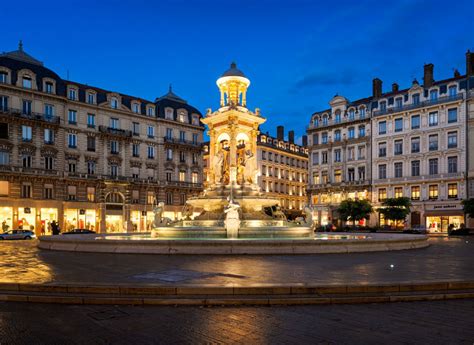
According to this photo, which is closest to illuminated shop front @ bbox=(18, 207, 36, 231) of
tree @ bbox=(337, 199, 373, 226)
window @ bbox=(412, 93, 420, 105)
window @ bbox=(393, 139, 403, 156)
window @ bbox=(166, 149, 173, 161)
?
window @ bbox=(166, 149, 173, 161)

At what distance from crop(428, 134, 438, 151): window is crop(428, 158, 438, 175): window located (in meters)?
1.47

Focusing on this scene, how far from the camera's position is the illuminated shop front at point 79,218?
187 feet

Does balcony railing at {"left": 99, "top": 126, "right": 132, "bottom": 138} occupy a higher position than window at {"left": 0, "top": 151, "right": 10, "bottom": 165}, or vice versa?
balcony railing at {"left": 99, "top": 126, "right": 132, "bottom": 138}

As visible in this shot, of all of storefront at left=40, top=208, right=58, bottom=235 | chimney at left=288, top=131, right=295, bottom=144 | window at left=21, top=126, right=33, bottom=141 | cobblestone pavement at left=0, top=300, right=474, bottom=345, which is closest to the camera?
cobblestone pavement at left=0, top=300, right=474, bottom=345

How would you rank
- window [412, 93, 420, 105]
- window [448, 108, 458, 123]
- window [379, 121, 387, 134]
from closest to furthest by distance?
window [448, 108, 458, 123] < window [412, 93, 420, 105] < window [379, 121, 387, 134]

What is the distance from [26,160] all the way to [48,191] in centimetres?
451

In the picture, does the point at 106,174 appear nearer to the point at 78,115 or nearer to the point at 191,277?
the point at 78,115

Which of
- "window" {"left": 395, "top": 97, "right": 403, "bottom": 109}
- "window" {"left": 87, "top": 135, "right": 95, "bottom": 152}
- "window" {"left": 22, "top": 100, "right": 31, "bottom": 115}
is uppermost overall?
"window" {"left": 395, "top": 97, "right": 403, "bottom": 109}

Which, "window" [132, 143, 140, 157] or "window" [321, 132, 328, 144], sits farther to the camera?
"window" [321, 132, 328, 144]

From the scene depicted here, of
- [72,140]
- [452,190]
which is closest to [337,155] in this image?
[452,190]

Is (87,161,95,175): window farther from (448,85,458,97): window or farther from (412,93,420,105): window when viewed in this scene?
(448,85,458,97): window

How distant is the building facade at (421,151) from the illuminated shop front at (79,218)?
114 feet

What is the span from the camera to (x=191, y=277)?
11258mm

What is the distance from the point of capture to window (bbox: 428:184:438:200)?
5986cm
